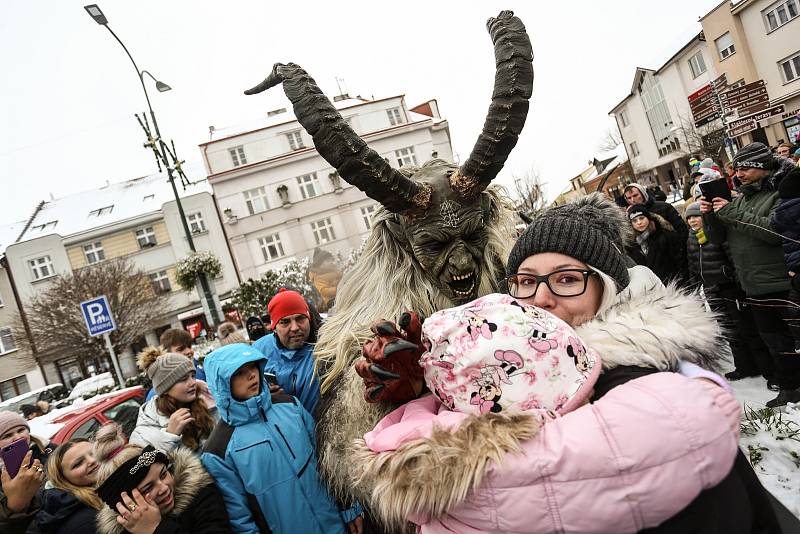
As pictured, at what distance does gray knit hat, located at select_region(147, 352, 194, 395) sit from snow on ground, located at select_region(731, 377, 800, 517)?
3986 millimetres

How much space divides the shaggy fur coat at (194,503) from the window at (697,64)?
3957cm

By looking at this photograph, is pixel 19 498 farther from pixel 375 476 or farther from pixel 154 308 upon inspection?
pixel 154 308

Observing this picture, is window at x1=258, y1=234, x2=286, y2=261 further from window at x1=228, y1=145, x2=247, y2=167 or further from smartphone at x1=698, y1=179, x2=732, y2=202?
smartphone at x1=698, y1=179, x2=732, y2=202

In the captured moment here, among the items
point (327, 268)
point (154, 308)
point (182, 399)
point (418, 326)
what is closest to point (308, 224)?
point (154, 308)

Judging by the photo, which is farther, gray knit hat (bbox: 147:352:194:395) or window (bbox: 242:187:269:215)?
window (bbox: 242:187:269:215)

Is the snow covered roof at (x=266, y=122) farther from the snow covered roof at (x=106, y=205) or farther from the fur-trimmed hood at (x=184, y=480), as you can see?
the fur-trimmed hood at (x=184, y=480)

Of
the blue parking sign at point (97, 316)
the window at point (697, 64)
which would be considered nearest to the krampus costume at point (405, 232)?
the blue parking sign at point (97, 316)

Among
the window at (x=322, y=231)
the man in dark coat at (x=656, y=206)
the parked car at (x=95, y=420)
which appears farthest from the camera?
the window at (x=322, y=231)

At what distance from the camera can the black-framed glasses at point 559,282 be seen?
4.79ft

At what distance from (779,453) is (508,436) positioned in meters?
3.14

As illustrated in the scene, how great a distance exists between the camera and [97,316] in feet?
28.9

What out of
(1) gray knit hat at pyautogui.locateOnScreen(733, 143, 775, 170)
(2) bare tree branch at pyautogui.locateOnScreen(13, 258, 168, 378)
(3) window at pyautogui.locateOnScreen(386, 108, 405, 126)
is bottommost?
(1) gray knit hat at pyautogui.locateOnScreen(733, 143, 775, 170)

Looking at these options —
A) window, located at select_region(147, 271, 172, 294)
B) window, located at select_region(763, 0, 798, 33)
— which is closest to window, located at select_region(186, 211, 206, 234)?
window, located at select_region(147, 271, 172, 294)

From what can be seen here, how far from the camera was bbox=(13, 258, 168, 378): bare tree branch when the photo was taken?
21.8 metres
